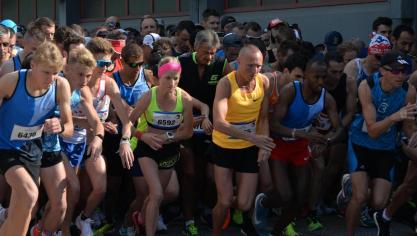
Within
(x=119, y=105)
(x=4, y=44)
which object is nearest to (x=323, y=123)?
(x=119, y=105)

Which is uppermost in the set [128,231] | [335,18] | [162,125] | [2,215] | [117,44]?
[335,18]

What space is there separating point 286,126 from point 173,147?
47.8 inches

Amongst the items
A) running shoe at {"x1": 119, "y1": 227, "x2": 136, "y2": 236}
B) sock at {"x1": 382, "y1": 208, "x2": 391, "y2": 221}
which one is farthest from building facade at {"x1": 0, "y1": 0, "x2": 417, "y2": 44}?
running shoe at {"x1": 119, "y1": 227, "x2": 136, "y2": 236}

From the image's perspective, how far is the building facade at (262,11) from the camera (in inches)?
504

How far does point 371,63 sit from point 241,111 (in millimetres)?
2305

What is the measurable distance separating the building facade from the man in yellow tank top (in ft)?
20.2

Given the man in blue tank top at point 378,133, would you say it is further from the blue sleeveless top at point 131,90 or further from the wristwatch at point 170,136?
the blue sleeveless top at point 131,90

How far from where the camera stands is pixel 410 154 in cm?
736

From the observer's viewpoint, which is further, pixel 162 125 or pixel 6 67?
pixel 6 67

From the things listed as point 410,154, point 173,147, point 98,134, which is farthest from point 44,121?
point 410,154

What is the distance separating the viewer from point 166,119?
7129 millimetres

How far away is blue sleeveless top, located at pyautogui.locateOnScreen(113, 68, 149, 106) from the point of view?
7715 mm

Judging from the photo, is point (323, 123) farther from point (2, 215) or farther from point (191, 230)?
point (2, 215)

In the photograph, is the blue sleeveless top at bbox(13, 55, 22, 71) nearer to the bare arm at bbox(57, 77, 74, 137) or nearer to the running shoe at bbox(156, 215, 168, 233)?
the bare arm at bbox(57, 77, 74, 137)
